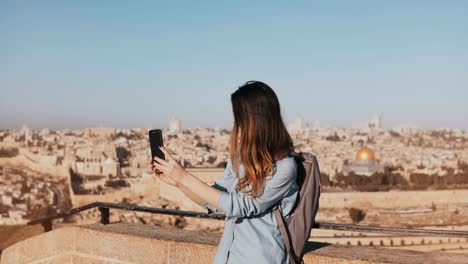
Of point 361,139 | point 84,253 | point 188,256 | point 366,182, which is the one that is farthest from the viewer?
point 361,139

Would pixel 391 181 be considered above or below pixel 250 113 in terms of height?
below

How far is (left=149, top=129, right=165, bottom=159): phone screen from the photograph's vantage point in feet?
6.65

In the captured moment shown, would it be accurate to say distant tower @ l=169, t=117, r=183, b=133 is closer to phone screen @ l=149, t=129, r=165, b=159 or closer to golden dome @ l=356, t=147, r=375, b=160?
golden dome @ l=356, t=147, r=375, b=160

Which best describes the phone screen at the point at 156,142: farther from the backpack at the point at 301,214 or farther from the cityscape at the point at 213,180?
the cityscape at the point at 213,180

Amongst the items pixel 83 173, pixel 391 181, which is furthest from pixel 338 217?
pixel 83 173

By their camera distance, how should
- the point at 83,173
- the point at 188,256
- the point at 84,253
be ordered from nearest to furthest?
1. the point at 188,256
2. the point at 84,253
3. the point at 83,173

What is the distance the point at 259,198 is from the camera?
182 cm

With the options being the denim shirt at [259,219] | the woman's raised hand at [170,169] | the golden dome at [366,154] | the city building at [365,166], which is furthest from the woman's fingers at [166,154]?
the golden dome at [366,154]

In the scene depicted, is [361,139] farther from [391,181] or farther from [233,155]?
[233,155]

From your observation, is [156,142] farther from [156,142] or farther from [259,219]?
[259,219]

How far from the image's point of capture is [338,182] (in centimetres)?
4269

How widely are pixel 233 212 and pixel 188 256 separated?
1375 millimetres

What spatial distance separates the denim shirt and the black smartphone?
31 centimetres

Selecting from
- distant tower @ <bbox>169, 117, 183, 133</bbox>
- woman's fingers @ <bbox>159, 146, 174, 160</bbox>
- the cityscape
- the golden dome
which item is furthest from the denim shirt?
distant tower @ <bbox>169, 117, 183, 133</bbox>
